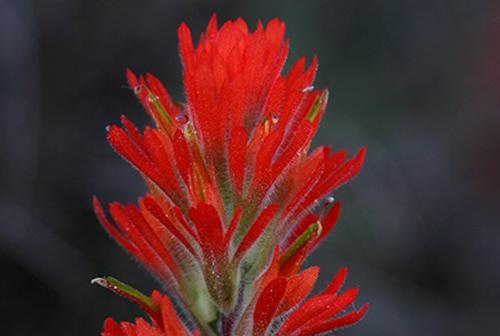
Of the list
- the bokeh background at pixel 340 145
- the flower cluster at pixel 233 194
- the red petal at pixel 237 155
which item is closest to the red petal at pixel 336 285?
the flower cluster at pixel 233 194

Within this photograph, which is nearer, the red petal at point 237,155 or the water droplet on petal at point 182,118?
the red petal at point 237,155

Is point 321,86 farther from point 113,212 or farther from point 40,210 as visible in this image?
point 113,212

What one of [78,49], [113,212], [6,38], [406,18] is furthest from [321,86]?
[113,212]

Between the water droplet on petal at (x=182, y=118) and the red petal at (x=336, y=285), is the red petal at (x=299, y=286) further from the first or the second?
the water droplet on petal at (x=182, y=118)

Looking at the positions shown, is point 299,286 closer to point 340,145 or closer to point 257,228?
point 257,228

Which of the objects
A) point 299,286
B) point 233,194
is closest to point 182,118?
point 233,194

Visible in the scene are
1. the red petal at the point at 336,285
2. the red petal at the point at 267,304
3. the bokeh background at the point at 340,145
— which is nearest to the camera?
the red petal at the point at 267,304
